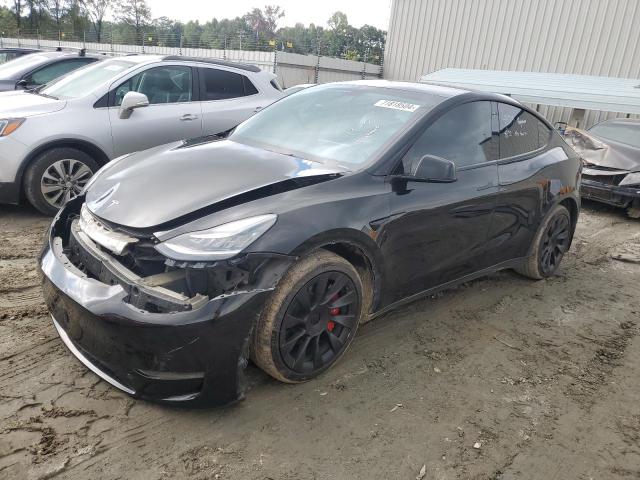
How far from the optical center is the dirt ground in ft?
7.29

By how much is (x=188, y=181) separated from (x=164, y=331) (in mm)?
900

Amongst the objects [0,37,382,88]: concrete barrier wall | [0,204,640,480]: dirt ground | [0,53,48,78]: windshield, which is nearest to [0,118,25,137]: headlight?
[0,204,640,480]: dirt ground

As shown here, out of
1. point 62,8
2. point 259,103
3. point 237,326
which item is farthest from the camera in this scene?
point 62,8

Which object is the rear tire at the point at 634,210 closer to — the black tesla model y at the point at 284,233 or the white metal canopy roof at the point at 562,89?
the white metal canopy roof at the point at 562,89

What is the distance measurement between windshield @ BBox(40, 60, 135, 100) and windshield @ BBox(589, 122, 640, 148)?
7.17m

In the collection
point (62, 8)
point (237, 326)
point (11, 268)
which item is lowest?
point (11, 268)

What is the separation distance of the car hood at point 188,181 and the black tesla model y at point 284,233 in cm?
1

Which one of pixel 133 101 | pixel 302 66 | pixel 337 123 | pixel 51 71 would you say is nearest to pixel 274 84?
pixel 133 101

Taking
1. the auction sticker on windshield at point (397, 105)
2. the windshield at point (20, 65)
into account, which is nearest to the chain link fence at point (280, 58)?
the windshield at point (20, 65)

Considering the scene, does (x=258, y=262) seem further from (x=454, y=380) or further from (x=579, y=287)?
(x=579, y=287)

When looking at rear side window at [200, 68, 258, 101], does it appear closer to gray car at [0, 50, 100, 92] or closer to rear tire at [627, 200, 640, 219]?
gray car at [0, 50, 100, 92]

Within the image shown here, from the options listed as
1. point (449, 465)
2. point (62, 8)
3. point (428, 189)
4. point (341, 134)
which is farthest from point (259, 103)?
point (62, 8)

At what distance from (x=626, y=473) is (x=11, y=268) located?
14.0 feet

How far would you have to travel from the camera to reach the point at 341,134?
130 inches
